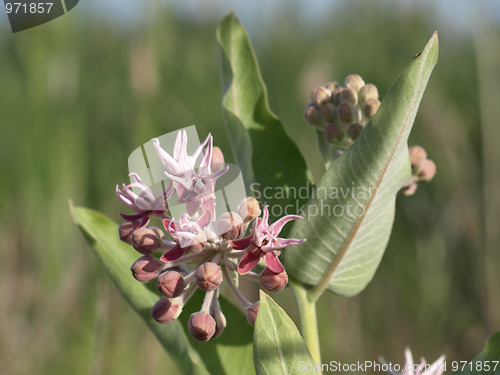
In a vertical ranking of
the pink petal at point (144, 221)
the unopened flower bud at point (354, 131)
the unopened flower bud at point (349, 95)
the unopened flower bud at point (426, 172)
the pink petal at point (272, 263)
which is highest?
the unopened flower bud at point (349, 95)

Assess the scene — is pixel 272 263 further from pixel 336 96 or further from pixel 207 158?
pixel 336 96

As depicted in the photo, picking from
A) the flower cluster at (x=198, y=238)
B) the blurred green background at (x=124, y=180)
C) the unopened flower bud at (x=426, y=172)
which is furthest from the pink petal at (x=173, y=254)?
the blurred green background at (x=124, y=180)

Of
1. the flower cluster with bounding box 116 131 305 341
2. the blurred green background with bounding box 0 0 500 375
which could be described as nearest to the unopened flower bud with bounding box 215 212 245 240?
the flower cluster with bounding box 116 131 305 341

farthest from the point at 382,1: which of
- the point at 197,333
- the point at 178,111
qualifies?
the point at 197,333

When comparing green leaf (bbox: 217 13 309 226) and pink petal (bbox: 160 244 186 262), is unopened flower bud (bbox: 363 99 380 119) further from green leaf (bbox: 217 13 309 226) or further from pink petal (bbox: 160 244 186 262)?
pink petal (bbox: 160 244 186 262)

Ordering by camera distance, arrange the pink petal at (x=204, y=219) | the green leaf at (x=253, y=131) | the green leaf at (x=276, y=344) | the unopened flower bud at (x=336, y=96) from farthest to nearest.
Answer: the unopened flower bud at (x=336, y=96) < the green leaf at (x=253, y=131) < the pink petal at (x=204, y=219) < the green leaf at (x=276, y=344)

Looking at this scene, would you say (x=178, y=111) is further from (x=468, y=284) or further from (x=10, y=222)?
(x=468, y=284)

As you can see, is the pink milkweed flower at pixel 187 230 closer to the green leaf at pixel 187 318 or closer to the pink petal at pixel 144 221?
the pink petal at pixel 144 221
